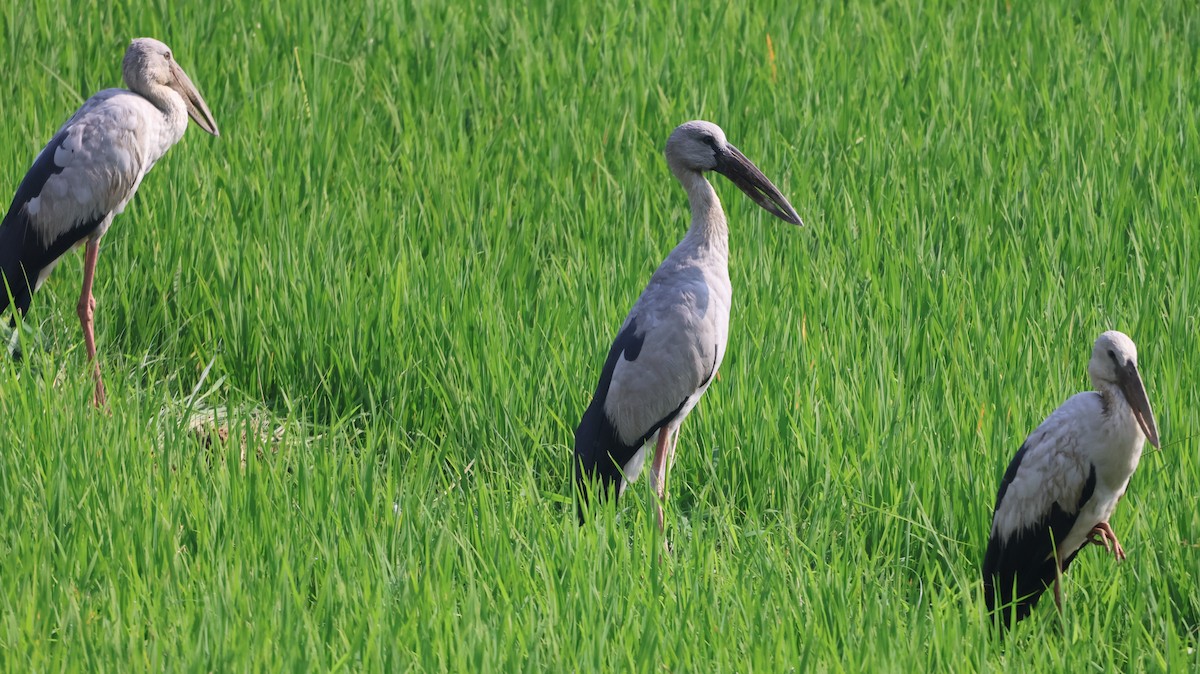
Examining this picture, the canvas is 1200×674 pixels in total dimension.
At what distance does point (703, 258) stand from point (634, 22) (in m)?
2.93

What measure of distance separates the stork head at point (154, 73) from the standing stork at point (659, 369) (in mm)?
2062

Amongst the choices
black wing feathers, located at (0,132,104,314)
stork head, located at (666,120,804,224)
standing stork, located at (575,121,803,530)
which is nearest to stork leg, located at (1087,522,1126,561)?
standing stork, located at (575,121,803,530)

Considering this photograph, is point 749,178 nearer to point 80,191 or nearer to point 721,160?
point 721,160

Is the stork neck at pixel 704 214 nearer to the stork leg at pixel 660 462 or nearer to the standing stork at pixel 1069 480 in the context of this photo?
the stork leg at pixel 660 462

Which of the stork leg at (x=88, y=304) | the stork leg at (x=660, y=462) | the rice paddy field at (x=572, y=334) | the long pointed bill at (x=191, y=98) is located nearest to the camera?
the rice paddy field at (x=572, y=334)

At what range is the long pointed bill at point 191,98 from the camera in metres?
4.82

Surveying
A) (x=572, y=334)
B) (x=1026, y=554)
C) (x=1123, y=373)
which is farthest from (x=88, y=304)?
(x=1123, y=373)

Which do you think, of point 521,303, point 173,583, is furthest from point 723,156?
point 173,583

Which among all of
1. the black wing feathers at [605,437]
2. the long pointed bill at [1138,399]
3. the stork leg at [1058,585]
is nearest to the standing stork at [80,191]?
Answer: the black wing feathers at [605,437]

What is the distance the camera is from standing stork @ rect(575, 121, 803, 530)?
360cm

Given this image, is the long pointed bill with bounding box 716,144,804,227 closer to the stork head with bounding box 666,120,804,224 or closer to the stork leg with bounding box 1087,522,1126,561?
the stork head with bounding box 666,120,804,224

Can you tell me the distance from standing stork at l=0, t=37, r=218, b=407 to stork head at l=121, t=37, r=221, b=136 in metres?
0.07

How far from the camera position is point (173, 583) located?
2.98 metres

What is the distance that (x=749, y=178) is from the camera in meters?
3.95
